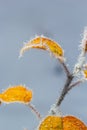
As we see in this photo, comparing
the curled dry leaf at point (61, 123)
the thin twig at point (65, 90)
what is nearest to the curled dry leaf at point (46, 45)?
the thin twig at point (65, 90)

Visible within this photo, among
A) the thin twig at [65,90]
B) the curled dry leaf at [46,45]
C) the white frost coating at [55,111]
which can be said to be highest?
the curled dry leaf at [46,45]

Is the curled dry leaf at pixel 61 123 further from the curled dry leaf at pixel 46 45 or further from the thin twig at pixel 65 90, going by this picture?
the curled dry leaf at pixel 46 45

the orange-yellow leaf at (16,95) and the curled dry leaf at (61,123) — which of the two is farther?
Result: the orange-yellow leaf at (16,95)

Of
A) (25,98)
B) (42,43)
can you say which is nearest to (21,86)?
(25,98)

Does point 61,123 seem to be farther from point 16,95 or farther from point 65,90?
point 16,95

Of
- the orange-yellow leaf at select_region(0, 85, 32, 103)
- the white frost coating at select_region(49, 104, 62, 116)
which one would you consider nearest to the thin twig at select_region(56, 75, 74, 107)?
the white frost coating at select_region(49, 104, 62, 116)

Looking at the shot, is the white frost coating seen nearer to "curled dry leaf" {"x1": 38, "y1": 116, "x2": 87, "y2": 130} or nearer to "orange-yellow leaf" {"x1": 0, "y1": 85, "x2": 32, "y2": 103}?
"curled dry leaf" {"x1": 38, "y1": 116, "x2": 87, "y2": 130}
